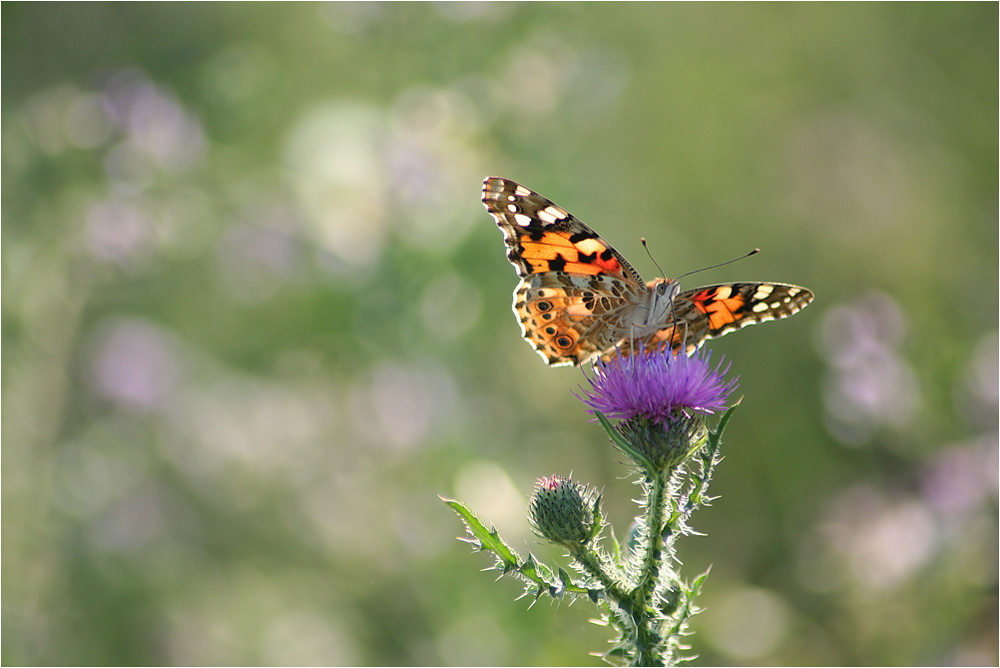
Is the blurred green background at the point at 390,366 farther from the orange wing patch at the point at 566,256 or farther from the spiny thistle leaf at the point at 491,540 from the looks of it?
the spiny thistle leaf at the point at 491,540

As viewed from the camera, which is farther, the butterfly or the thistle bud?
the butterfly

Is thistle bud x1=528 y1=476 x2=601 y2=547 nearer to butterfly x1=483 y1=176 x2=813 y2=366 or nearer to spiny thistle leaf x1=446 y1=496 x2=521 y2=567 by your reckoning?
spiny thistle leaf x1=446 y1=496 x2=521 y2=567

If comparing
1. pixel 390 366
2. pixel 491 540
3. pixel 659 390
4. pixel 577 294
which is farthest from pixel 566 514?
pixel 390 366

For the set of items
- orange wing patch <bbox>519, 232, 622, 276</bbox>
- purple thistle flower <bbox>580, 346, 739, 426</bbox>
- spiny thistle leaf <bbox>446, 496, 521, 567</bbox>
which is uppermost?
orange wing patch <bbox>519, 232, 622, 276</bbox>

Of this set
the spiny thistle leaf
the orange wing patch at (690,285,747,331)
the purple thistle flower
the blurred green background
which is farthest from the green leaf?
A: the blurred green background

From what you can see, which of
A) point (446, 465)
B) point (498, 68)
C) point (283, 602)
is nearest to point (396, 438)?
point (446, 465)
